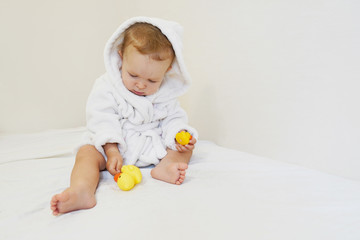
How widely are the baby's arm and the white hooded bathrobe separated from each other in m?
0.02

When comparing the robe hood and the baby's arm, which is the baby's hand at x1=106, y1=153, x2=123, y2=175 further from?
the robe hood

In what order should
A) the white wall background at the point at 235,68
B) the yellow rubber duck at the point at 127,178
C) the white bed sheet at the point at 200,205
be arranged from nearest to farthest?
1. the white bed sheet at the point at 200,205
2. the yellow rubber duck at the point at 127,178
3. the white wall background at the point at 235,68

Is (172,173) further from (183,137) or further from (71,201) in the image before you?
(71,201)

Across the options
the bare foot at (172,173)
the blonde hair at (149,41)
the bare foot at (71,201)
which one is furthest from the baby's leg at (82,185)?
the blonde hair at (149,41)

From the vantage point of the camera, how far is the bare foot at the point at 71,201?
24.4 inches

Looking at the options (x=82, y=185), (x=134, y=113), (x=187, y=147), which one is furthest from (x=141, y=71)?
(x=82, y=185)

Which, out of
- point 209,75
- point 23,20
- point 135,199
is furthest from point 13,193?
point 23,20

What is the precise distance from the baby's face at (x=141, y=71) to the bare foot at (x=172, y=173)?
28 cm

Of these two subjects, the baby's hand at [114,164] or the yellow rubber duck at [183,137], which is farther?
the yellow rubber duck at [183,137]

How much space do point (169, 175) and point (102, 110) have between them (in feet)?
1.09

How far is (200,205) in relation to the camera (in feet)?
2.20

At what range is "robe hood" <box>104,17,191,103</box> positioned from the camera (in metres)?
0.97

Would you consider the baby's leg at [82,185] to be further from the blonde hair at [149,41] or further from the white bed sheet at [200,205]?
the blonde hair at [149,41]

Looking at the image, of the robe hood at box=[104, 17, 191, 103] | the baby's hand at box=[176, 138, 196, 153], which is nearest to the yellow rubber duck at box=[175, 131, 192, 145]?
the baby's hand at box=[176, 138, 196, 153]
